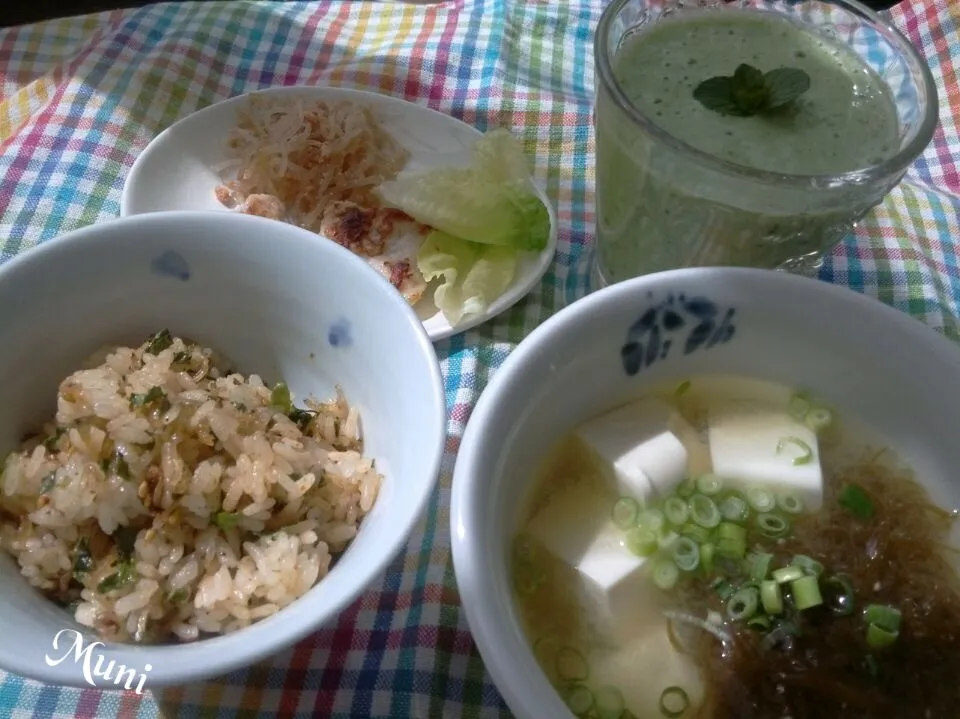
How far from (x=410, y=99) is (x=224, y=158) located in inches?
17.9

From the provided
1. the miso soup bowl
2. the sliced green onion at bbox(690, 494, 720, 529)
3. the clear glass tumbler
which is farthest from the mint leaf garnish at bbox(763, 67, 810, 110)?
the sliced green onion at bbox(690, 494, 720, 529)

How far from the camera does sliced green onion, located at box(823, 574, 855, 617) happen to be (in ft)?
2.75

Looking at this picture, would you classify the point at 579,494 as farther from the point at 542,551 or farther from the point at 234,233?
the point at 234,233

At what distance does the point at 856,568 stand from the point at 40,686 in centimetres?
97

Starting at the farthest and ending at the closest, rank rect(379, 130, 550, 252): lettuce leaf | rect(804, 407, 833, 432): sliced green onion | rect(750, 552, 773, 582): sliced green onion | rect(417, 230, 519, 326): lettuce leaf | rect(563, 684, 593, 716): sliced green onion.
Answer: rect(379, 130, 550, 252): lettuce leaf → rect(417, 230, 519, 326): lettuce leaf → rect(804, 407, 833, 432): sliced green onion → rect(750, 552, 773, 582): sliced green onion → rect(563, 684, 593, 716): sliced green onion

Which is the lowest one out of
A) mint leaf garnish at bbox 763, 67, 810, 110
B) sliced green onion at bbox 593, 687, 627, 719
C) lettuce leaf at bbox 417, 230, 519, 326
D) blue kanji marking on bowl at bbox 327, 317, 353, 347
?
lettuce leaf at bbox 417, 230, 519, 326

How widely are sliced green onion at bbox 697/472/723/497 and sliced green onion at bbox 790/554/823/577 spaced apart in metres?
0.11

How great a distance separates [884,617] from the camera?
0.83 m

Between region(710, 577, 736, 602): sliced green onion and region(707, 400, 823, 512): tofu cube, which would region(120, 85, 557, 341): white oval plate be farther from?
region(710, 577, 736, 602): sliced green onion

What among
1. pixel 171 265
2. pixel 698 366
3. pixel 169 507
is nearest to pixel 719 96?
pixel 698 366

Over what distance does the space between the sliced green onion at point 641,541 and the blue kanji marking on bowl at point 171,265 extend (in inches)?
25.3

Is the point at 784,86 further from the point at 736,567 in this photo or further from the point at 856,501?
the point at 736,567

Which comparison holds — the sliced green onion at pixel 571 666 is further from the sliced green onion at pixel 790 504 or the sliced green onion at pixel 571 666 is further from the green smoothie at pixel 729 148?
the green smoothie at pixel 729 148

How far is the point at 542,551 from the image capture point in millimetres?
863
